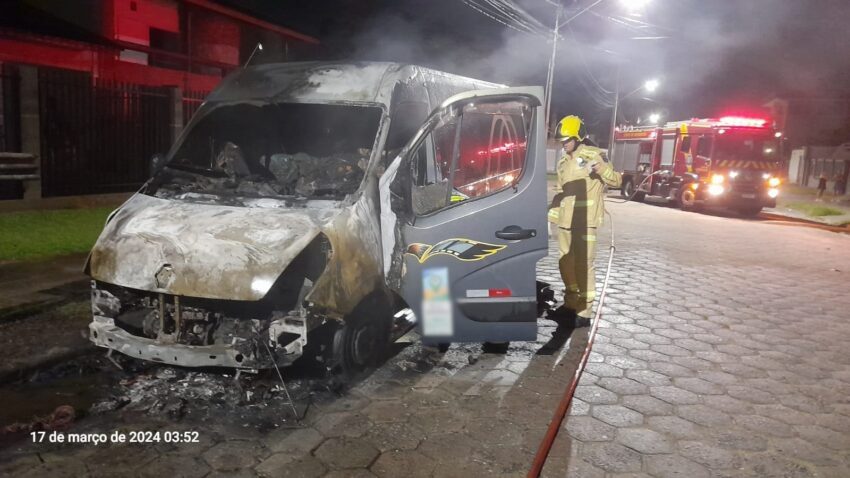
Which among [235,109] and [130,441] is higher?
[235,109]

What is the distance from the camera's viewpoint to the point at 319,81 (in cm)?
469

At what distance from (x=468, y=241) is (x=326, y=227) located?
1.06 m

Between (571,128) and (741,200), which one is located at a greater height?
(571,128)

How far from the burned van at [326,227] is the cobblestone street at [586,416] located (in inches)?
16.2

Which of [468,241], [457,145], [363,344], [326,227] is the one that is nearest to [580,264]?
[468,241]

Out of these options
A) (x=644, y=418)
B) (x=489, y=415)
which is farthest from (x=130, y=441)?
(x=644, y=418)

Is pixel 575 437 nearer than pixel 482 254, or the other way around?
pixel 575 437

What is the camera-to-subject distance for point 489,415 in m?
3.72

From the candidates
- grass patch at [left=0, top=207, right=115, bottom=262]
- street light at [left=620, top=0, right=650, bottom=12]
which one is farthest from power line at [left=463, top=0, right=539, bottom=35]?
grass patch at [left=0, top=207, right=115, bottom=262]

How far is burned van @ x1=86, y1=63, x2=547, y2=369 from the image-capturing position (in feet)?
11.3

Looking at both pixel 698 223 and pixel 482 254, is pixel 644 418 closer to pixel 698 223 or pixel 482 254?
pixel 482 254

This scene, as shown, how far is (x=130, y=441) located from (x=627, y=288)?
5.75 metres

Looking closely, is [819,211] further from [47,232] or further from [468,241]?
[47,232]

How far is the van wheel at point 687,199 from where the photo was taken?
1805cm
